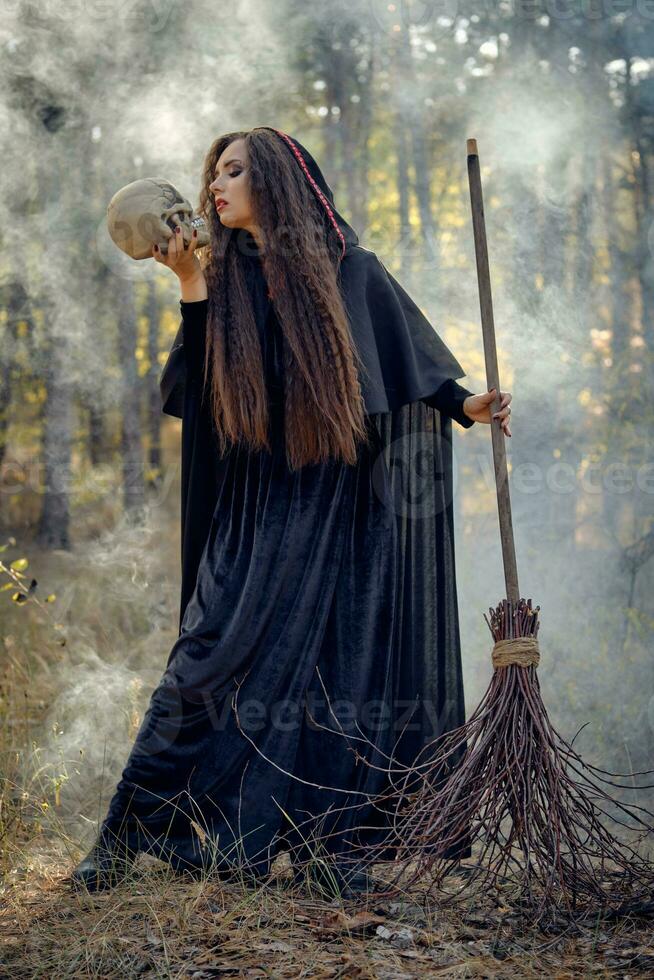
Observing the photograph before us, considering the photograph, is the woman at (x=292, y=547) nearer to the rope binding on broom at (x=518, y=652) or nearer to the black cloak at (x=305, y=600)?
the black cloak at (x=305, y=600)

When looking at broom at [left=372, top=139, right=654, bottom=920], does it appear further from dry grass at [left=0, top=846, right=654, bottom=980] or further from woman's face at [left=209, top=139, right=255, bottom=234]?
woman's face at [left=209, top=139, right=255, bottom=234]

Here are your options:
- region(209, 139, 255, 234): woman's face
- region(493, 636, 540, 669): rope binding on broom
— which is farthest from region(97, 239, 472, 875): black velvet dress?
region(493, 636, 540, 669): rope binding on broom

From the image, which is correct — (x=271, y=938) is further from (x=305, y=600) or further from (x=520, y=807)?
(x=305, y=600)

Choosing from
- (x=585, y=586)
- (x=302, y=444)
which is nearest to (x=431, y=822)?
(x=302, y=444)

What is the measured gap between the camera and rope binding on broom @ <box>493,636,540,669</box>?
8.47 ft

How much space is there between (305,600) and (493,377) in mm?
828

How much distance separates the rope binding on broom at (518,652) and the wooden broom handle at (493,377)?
0.11m

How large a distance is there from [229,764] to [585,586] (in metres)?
2.85

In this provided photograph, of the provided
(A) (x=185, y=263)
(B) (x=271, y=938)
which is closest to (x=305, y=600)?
(B) (x=271, y=938)

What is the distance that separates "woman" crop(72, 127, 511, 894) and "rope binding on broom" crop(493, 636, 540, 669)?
1.28 feet

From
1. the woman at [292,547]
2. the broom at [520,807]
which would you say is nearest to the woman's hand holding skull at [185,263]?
the woman at [292,547]

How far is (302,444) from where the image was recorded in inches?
111

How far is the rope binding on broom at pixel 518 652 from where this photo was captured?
2.58m

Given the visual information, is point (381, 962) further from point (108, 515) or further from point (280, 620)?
point (108, 515)
